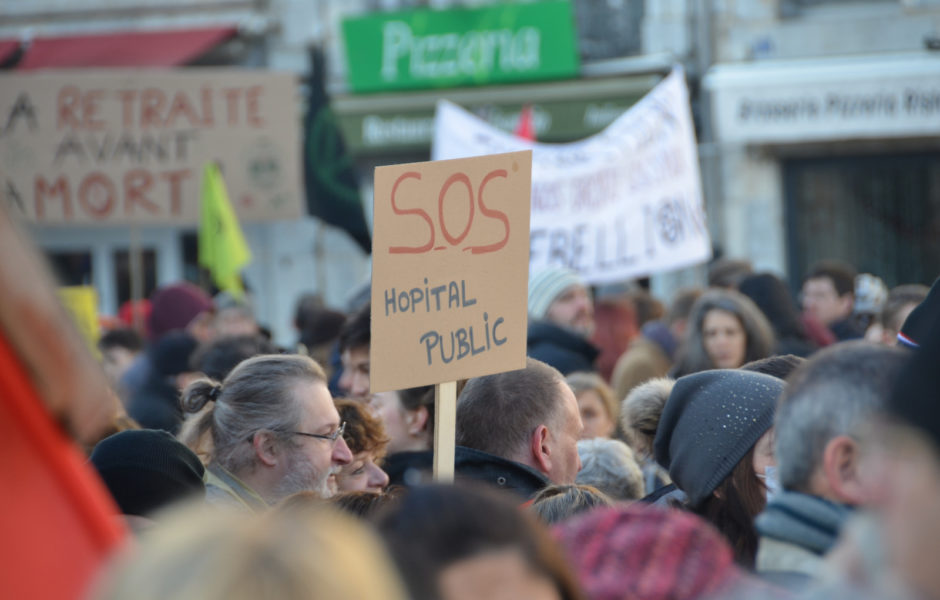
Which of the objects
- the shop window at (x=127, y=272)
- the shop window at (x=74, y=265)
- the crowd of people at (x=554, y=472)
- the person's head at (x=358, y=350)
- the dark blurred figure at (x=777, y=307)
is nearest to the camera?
the crowd of people at (x=554, y=472)

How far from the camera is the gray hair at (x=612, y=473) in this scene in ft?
12.0

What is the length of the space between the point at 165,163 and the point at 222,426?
5.88 m

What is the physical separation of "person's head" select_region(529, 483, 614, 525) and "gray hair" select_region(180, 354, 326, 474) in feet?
2.81

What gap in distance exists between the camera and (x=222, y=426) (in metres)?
3.31

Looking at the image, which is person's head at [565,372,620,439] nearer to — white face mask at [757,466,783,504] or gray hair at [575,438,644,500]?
gray hair at [575,438,644,500]

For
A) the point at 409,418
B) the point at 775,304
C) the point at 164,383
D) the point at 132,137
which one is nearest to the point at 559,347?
the point at 409,418

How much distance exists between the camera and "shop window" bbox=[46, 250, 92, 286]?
1488 centimetres

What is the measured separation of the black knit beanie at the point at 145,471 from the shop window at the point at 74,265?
41.7 ft

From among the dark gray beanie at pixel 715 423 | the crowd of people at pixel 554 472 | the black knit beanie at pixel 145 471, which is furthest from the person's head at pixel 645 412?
the black knit beanie at pixel 145 471

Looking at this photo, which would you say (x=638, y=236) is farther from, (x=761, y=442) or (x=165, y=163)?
(x=761, y=442)

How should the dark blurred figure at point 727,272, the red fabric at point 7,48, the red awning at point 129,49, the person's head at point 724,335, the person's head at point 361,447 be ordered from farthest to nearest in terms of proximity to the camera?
the red fabric at point 7,48
the red awning at point 129,49
the dark blurred figure at point 727,272
the person's head at point 724,335
the person's head at point 361,447

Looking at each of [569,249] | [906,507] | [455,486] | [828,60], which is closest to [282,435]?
[455,486]

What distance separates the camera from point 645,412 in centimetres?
361

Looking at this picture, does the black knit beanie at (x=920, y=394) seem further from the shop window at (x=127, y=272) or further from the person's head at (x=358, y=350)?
the shop window at (x=127, y=272)
